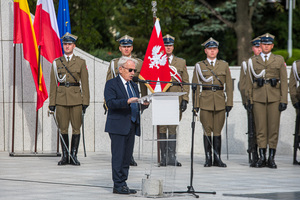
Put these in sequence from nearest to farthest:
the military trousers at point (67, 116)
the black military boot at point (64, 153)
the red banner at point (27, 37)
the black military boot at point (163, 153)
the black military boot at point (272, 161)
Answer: the black military boot at point (163, 153) → the black military boot at point (272, 161) → the black military boot at point (64, 153) → the military trousers at point (67, 116) → the red banner at point (27, 37)

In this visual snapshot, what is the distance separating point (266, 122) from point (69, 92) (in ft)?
11.5

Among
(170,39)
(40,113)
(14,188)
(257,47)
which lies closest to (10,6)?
(40,113)

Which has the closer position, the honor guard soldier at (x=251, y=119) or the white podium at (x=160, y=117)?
the white podium at (x=160, y=117)

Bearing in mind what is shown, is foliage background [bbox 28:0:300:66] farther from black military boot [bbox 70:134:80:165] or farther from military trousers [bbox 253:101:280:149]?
black military boot [bbox 70:134:80:165]

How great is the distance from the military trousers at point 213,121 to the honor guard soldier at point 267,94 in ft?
1.81

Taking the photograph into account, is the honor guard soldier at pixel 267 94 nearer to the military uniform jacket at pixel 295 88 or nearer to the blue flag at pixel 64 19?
the military uniform jacket at pixel 295 88

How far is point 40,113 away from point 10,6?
234cm

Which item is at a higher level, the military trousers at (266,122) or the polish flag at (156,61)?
the polish flag at (156,61)

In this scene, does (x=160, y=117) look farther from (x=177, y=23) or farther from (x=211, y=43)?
(x=177, y=23)

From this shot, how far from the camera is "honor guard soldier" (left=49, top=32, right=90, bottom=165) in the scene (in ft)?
39.1

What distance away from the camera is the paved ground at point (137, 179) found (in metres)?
8.31

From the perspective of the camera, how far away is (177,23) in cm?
2544

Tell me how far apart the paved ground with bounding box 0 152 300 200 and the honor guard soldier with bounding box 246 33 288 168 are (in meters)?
0.51

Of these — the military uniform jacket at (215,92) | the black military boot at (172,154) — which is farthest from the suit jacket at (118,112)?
the military uniform jacket at (215,92)
